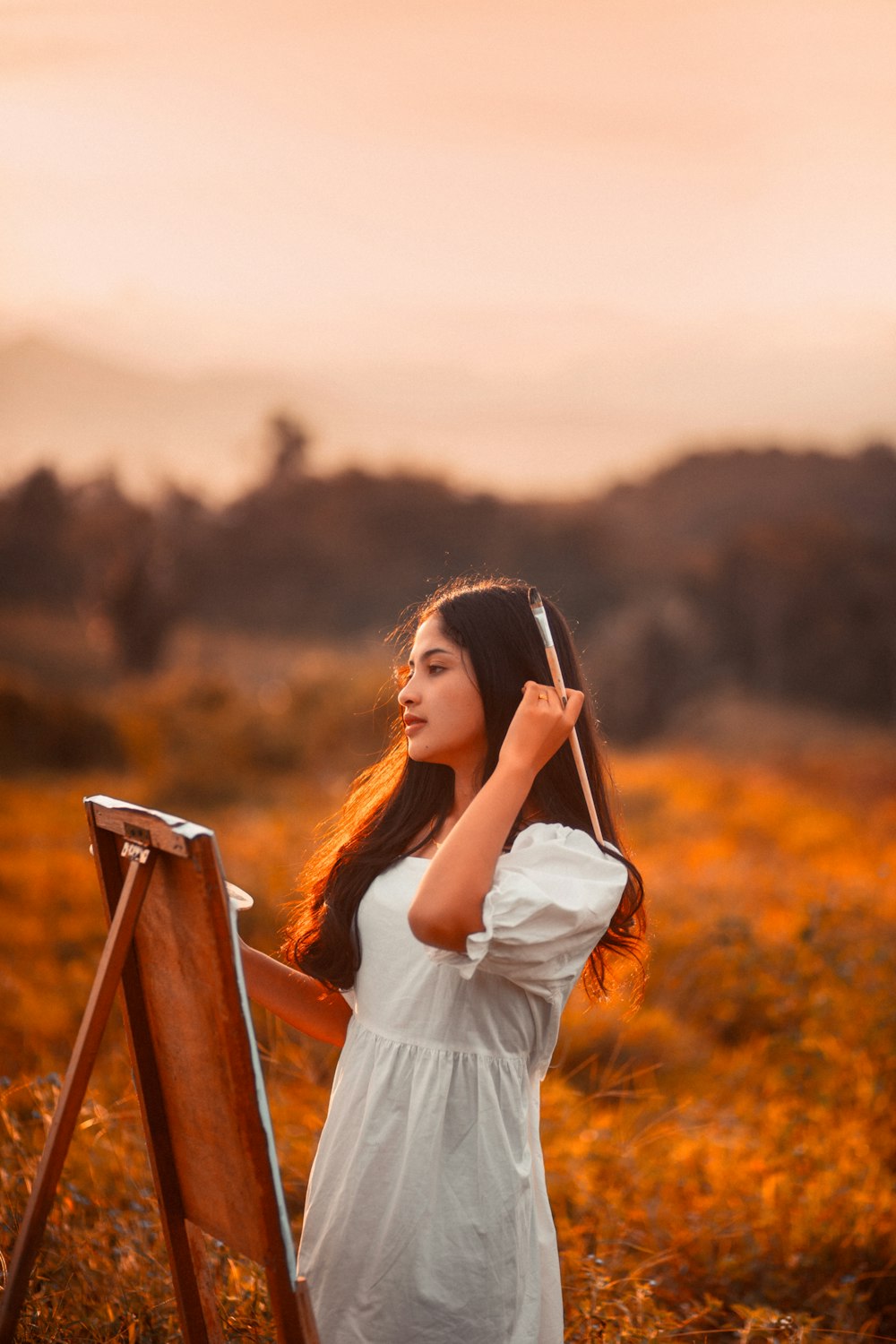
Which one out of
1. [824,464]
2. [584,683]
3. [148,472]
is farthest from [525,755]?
[824,464]

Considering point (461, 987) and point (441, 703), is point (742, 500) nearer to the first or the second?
point (441, 703)

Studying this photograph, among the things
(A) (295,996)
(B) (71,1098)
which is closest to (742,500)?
(A) (295,996)

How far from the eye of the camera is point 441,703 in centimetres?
200

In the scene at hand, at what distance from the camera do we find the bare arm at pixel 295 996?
2.11m

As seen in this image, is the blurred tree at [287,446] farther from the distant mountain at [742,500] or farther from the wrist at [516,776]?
the wrist at [516,776]

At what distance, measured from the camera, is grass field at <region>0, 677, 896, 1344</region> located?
2.66 meters

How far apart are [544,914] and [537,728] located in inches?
11.5

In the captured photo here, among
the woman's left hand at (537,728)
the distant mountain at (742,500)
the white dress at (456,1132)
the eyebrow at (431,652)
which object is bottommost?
the white dress at (456,1132)

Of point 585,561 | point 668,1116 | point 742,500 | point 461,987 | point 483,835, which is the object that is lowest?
point 668,1116

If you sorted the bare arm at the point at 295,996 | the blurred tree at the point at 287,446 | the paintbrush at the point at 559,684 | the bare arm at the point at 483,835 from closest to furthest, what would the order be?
the bare arm at the point at 483,835 → the paintbrush at the point at 559,684 → the bare arm at the point at 295,996 → the blurred tree at the point at 287,446

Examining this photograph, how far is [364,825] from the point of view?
2.21 meters

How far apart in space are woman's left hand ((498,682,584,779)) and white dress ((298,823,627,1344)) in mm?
152

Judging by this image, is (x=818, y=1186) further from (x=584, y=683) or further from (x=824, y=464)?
(x=824, y=464)

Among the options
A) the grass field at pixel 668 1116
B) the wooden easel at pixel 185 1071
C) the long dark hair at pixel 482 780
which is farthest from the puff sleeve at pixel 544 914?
the grass field at pixel 668 1116
